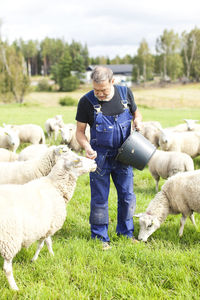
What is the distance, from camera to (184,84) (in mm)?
61875

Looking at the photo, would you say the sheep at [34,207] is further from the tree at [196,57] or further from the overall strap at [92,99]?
the tree at [196,57]

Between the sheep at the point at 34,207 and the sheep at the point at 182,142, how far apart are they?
204 inches

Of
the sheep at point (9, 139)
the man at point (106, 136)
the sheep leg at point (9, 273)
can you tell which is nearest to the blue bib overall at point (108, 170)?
the man at point (106, 136)

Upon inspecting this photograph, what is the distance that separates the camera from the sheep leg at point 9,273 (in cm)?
272

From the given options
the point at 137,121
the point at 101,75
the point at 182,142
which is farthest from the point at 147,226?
the point at 182,142

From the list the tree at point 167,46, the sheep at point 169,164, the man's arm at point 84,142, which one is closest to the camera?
the man's arm at point 84,142

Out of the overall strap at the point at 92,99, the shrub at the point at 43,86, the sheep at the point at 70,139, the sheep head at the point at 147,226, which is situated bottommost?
the shrub at the point at 43,86

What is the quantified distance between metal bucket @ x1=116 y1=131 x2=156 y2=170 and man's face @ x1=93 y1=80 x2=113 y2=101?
56 cm

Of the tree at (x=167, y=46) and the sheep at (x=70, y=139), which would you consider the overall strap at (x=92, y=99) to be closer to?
the sheep at (x=70, y=139)

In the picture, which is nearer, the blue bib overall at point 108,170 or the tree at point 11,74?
the blue bib overall at point 108,170

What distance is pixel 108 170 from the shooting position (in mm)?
3605

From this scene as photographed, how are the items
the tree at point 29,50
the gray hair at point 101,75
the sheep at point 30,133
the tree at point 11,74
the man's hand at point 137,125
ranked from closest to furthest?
the gray hair at point 101,75, the man's hand at point 137,125, the sheep at point 30,133, the tree at point 11,74, the tree at point 29,50

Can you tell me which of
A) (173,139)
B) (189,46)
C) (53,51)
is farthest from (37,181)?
(53,51)

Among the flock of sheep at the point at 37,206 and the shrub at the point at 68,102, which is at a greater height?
the flock of sheep at the point at 37,206
